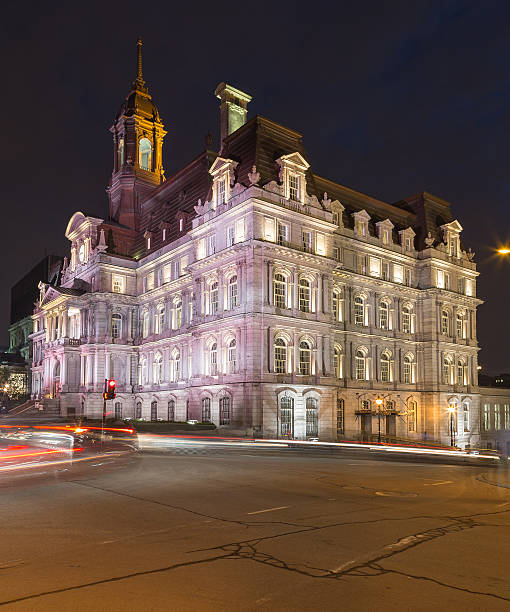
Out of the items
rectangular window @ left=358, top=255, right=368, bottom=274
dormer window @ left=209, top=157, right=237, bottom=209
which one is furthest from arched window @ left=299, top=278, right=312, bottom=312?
rectangular window @ left=358, top=255, right=368, bottom=274

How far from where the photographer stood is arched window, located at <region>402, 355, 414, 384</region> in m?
67.8

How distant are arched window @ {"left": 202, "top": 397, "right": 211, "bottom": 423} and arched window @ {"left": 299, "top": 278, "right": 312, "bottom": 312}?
11639 millimetres

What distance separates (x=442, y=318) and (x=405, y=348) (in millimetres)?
6260

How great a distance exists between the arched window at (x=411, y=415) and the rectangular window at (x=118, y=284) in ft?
115

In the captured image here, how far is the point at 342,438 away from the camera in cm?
5784

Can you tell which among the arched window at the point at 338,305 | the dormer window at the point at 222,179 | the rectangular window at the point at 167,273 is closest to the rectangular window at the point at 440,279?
the arched window at the point at 338,305

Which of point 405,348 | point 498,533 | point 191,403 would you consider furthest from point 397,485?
point 405,348

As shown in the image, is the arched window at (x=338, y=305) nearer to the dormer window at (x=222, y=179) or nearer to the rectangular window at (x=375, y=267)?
the rectangular window at (x=375, y=267)

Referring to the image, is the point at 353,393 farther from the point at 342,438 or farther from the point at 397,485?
the point at 397,485

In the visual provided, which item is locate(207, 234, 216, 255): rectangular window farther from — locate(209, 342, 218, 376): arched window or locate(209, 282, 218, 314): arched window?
locate(209, 342, 218, 376): arched window

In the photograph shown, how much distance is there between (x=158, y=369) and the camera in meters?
67.7

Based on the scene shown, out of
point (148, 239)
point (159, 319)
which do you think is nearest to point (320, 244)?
point (159, 319)

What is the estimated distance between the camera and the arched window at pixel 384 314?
66225 millimetres

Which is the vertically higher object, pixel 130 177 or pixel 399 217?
pixel 130 177
